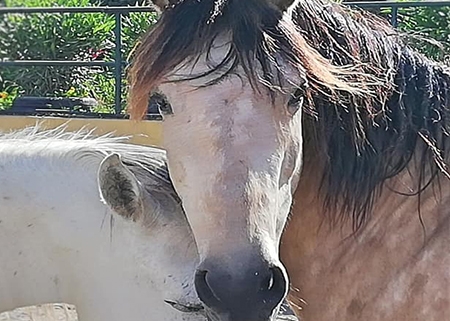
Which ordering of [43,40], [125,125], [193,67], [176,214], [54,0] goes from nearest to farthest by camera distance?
[193,67], [176,214], [125,125], [43,40], [54,0]

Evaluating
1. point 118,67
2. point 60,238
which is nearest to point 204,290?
point 60,238

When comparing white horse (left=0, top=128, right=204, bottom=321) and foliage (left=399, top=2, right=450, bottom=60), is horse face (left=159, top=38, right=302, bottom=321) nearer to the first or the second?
white horse (left=0, top=128, right=204, bottom=321)

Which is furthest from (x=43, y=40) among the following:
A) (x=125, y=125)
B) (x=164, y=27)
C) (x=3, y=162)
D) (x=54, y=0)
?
(x=164, y=27)

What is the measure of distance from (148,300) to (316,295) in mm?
447

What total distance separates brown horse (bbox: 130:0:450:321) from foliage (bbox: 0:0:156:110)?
12.8 ft

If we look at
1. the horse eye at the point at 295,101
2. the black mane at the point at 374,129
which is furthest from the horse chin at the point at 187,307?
the horse eye at the point at 295,101

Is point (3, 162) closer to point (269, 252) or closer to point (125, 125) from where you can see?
point (269, 252)

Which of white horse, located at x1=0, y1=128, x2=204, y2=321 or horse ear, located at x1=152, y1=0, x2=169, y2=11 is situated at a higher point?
horse ear, located at x1=152, y1=0, x2=169, y2=11

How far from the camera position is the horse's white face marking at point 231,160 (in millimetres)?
1618

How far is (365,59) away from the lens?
2.04m

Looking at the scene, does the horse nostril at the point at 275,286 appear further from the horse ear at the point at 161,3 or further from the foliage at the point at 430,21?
the foliage at the point at 430,21

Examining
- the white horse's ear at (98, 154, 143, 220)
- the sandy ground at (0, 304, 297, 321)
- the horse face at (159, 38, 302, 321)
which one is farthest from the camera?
the sandy ground at (0, 304, 297, 321)

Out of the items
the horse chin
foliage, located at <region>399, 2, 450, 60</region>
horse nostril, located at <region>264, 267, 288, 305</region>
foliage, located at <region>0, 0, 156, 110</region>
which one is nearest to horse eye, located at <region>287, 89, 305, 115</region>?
horse nostril, located at <region>264, 267, 288, 305</region>

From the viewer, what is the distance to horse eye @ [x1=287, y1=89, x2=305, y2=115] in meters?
1.78
